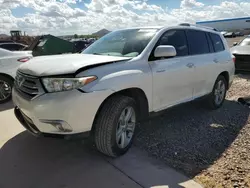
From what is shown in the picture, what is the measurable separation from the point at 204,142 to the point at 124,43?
1.95 metres

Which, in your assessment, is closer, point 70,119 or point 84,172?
point 70,119

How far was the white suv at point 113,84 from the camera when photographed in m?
2.99

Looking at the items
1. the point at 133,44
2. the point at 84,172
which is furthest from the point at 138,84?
the point at 84,172

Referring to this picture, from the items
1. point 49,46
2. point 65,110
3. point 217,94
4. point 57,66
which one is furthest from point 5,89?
point 49,46

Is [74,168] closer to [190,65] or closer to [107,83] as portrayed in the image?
[107,83]

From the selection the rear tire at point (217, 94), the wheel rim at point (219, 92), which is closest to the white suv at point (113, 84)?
the rear tire at point (217, 94)

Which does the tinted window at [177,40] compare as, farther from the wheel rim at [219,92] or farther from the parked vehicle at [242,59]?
the parked vehicle at [242,59]

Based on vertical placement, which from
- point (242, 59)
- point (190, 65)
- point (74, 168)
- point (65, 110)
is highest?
point (190, 65)

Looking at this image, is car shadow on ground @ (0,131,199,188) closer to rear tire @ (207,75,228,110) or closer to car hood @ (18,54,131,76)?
car hood @ (18,54,131,76)

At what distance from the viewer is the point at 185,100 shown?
15.2ft

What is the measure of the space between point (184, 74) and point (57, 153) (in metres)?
2.32

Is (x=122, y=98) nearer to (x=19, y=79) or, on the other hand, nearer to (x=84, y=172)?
(x=84, y=172)

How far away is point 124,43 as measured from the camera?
164 inches

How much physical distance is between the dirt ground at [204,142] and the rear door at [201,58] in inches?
23.0
